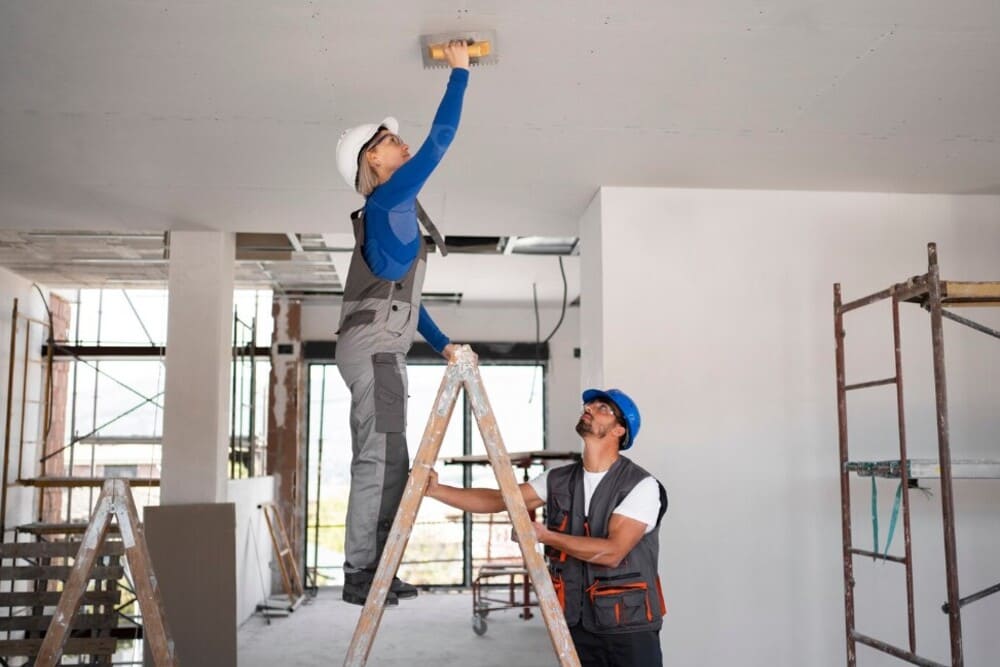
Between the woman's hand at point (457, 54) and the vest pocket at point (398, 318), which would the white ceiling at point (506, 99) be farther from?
the vest pocket at point (398, 318)

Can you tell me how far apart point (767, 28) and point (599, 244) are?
74.7 inches

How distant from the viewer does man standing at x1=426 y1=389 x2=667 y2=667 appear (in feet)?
9.62

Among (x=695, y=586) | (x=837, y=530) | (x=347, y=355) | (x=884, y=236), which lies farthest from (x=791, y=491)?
(x=347, y=355)

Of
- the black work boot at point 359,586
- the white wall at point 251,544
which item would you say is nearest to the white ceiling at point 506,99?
the black work boot at point 359,586

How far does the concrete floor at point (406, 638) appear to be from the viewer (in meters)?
6.42

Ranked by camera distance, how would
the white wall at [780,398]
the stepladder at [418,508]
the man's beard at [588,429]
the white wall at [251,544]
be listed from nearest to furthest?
the stepladder at [418,508], the man's beard at [588,429], the white wall at [780,398], the white wall at [251,544]

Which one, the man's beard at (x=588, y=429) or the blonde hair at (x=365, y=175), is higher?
the blonde hair at (x=365, y=175)

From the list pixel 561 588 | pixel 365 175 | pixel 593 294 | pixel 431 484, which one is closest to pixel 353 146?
pixel 365 175

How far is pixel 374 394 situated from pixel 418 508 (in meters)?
0.39

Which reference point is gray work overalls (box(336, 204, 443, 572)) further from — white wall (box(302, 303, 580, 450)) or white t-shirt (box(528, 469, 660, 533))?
white wall (box(302, 303, 580, 450))

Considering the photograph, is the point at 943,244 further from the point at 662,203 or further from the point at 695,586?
the point at 695,586

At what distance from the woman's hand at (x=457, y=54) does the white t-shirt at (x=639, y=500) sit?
55.7 inches

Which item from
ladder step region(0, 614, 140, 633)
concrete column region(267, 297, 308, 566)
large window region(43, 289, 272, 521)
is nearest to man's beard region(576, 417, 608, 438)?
ladder step region(0, 614, 140, 633)

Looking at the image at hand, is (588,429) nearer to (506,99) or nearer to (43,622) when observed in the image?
(506,99)
